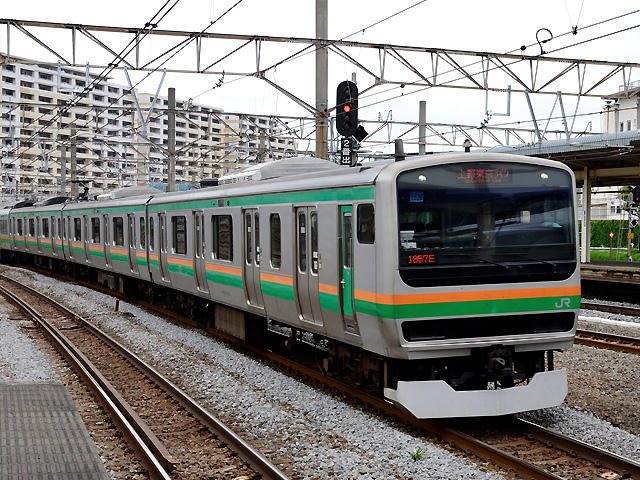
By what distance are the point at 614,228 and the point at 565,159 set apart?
25.1 meters

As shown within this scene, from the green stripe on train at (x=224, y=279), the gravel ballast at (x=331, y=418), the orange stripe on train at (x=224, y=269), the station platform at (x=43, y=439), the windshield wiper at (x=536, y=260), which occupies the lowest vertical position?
the gravel ballast at (x=331, y=418)

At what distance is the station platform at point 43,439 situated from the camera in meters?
6.85

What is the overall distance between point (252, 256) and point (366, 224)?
150 inches

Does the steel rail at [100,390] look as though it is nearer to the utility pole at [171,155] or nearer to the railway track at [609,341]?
the utility pole at [171,155]

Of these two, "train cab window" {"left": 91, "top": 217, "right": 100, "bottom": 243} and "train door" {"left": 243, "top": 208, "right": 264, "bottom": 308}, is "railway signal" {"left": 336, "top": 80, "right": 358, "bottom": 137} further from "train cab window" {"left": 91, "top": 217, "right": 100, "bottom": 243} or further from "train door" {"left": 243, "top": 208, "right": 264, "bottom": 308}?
"train cab window" {"left": 91, "top": 217, "right": 100, "bottom": 243}

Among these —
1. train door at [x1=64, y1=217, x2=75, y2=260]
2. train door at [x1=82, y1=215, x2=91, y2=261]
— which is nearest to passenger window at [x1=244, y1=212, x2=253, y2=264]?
train door at [x1=82, y1=215, x2=91, y2=261]

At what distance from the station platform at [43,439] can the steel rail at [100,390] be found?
1.22 ft

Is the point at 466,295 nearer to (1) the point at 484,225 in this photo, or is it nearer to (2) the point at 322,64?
(1) the point at 484,225

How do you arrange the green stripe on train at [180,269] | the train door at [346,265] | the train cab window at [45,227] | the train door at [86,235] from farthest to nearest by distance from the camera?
the train cab window at [45,227], the train door at [86,235], the green stripe on train at [180,269], the train door at [346,265]

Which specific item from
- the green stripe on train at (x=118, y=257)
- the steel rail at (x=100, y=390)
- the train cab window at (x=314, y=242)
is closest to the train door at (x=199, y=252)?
the steel rail at (x=100, y=390)

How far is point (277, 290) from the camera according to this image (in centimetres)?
1091

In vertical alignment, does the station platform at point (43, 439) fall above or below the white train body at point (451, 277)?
below

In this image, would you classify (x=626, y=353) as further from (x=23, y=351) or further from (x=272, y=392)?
(x=23, y=351)

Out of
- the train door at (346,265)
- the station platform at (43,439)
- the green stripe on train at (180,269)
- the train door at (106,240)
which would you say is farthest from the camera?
the train door at (106,240)
